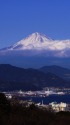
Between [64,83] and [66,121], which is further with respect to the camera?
[64,83]

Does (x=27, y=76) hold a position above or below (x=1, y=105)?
above

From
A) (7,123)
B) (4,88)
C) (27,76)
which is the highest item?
(27,76)

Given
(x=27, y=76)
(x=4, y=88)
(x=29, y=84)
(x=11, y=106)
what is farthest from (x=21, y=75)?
(x=11, y=106)

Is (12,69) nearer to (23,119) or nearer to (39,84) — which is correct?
(39,84)

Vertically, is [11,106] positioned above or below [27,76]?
below

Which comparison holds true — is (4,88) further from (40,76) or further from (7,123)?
(7,123)

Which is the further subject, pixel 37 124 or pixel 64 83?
pixel 64 83

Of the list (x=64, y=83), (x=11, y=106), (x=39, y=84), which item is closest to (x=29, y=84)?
(x=39, y=84)

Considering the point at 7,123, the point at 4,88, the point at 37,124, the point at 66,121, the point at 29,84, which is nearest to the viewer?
the point at 7,123

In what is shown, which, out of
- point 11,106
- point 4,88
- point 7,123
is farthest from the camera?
point 4,88

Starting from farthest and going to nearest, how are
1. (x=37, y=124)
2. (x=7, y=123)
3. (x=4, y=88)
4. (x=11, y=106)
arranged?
(x=4, y=88) < (x=11, y=106) < (x=37, y=124) < (x=7, y=123)
